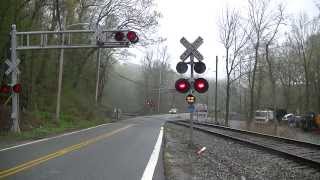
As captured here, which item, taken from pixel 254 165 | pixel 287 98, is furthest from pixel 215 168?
pixel 287 98

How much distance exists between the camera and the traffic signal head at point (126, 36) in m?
26.1

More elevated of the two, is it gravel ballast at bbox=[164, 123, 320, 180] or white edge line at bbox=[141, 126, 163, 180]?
white edge line at bbox=[141, 126, 163, 180]

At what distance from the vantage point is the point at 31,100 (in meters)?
40.0

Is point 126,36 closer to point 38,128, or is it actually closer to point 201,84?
point 201,84

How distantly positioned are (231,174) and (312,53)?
2532 inches

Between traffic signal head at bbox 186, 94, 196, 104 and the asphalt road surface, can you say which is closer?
the asphalt road surface

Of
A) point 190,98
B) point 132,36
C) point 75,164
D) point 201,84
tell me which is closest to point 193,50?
point 201,84

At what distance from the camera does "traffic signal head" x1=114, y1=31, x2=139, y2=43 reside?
26.1 m

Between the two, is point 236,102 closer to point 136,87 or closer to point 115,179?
point 136,87

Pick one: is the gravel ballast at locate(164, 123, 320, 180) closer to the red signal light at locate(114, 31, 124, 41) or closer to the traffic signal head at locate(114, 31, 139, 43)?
the traffic signal head at locate(114, 31, 139, 43)

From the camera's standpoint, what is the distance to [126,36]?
26.7 m

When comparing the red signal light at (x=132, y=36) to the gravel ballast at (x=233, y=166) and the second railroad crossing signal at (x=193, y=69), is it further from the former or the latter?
the gravel ballast at (x=233, y=166)

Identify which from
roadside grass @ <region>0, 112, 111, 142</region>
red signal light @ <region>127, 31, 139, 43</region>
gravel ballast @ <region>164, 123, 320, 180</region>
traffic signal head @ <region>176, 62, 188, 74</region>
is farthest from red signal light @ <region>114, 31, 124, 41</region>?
gravel ballast @ <region>164, 123, 320, 180</region>

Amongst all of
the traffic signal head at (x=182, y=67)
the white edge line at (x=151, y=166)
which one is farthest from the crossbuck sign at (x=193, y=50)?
the white edge line at (x=151, y=166)
